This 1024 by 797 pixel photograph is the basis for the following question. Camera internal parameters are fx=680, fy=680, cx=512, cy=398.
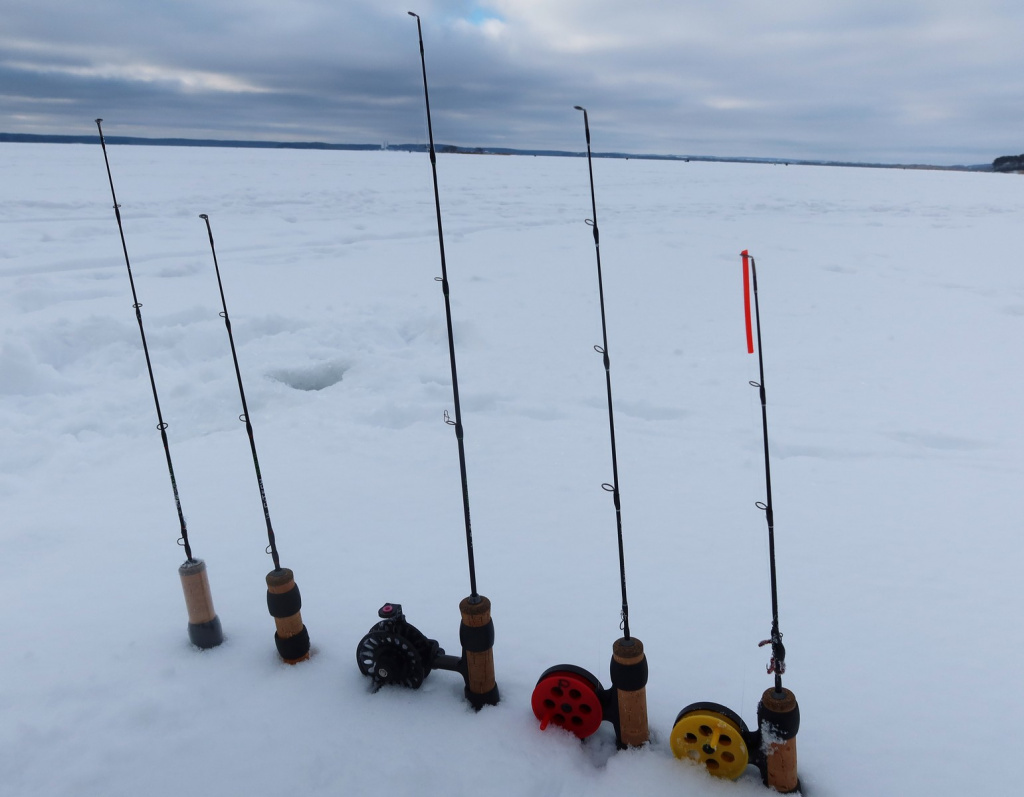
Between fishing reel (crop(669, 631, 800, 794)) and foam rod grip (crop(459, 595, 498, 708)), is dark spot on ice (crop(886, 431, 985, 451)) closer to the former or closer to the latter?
fishing reel (crop(669, 631, 800, 794))

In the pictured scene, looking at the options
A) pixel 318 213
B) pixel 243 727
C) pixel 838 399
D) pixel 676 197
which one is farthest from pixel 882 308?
pixel 676 197

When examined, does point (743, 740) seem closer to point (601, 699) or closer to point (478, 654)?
point (601, 699)

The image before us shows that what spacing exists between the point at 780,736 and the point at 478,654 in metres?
0.97

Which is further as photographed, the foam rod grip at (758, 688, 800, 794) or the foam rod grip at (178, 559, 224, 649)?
the foam rod grip at (178, 559, 224, 649)

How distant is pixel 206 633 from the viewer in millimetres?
2699

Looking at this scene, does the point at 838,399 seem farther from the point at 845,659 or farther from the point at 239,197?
the point at 239,197

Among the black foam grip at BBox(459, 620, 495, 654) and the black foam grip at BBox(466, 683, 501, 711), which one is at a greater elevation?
the black foam grip at BBox(459, 620, 495, 654)

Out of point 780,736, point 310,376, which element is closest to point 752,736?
point 780,736

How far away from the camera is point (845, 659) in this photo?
2627 mm

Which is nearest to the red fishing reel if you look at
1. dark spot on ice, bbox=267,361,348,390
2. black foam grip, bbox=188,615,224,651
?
black foam grip, bbox=188,615,224,651

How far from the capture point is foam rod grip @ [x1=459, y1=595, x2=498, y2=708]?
7.49 feet

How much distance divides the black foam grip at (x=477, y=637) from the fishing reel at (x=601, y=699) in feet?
0.73

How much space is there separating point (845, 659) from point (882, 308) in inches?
257

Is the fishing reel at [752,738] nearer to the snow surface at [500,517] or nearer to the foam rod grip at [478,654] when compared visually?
the snow surface at [500,517]
